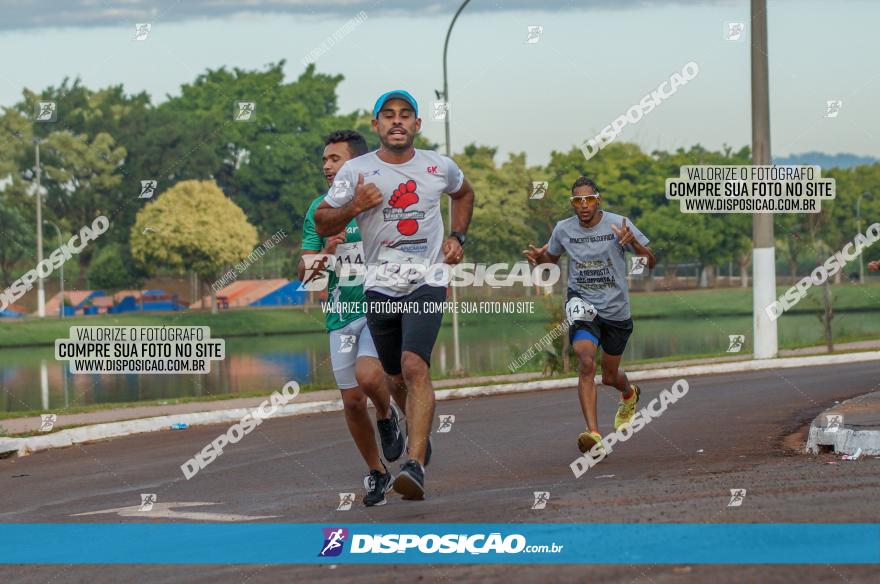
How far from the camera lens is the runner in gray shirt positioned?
11.4 meters


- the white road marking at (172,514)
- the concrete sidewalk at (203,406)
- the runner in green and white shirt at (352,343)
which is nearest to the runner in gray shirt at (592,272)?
the runner in green and white shirt at (352,343)

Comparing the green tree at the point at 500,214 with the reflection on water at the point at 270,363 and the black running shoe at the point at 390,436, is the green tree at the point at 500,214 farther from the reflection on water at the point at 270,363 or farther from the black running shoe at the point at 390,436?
the black running shoe at the point at 390,436

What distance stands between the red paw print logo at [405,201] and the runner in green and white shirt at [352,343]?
0.65 metres

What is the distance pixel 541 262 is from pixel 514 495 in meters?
3.66

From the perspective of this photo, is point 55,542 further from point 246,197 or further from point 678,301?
point 246,197

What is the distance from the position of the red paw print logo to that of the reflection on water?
1555 centimetres

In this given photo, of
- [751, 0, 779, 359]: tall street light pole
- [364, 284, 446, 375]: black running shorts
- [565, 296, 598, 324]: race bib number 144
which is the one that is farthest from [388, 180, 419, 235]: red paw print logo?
[751, 0, 779, 359]: tall street light pole

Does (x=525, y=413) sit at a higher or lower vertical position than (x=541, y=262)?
lower

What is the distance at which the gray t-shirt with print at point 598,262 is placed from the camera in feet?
37.5

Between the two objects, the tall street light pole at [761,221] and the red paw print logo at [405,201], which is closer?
the red paw print logo at [405,201]

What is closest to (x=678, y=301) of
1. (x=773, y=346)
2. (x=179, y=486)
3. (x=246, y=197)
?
(x=246, y=197)

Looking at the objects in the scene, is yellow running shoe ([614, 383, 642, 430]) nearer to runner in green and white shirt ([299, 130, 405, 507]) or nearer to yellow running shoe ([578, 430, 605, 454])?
yellow running shoe ([578, 430, 605, 454])

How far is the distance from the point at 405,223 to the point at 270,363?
36.6m

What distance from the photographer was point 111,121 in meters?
91.1
